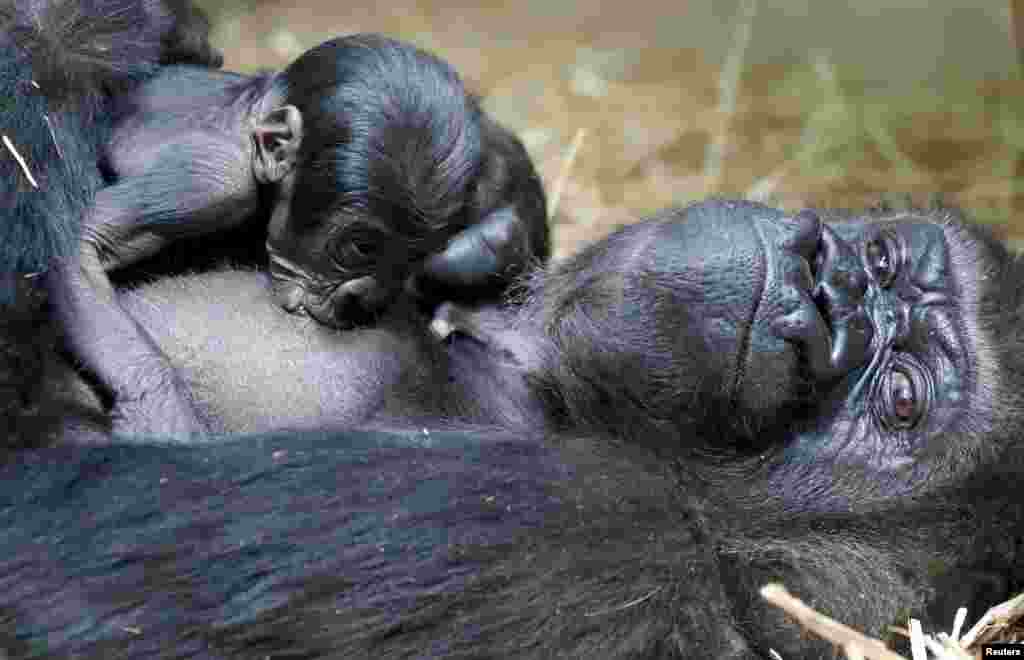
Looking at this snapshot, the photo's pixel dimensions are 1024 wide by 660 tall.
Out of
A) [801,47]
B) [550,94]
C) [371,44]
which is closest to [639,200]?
[550,94]

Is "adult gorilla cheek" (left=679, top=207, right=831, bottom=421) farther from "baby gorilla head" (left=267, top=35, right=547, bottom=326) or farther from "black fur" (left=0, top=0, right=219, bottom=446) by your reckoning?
"black fur" (left=0, top=0, right=219, bottom=446)

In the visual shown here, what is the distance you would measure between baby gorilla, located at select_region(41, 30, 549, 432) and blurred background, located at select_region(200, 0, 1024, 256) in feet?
8.66

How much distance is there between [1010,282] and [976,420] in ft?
1.12

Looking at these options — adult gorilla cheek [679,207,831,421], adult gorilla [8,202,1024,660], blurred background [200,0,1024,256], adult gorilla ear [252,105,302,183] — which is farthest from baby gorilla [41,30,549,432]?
blurred background [200,0,1024,256]

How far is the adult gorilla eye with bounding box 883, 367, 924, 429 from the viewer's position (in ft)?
8.53

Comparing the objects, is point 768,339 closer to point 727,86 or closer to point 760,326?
point 760,326

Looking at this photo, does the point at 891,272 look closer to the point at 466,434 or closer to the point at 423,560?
the point at 466,434

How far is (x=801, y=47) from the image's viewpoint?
23.0 ft

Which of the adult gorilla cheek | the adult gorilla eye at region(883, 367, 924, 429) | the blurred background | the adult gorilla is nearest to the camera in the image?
the adult gorilla

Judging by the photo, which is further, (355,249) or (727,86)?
(727,86)

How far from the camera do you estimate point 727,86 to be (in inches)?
231

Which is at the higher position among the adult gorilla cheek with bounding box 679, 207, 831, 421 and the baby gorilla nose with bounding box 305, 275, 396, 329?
the adult gorilla cheek with bounding box 679, 207, 831, 421

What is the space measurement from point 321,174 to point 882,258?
3.67ft

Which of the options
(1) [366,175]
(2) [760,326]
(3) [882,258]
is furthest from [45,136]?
(3) [882,258]
